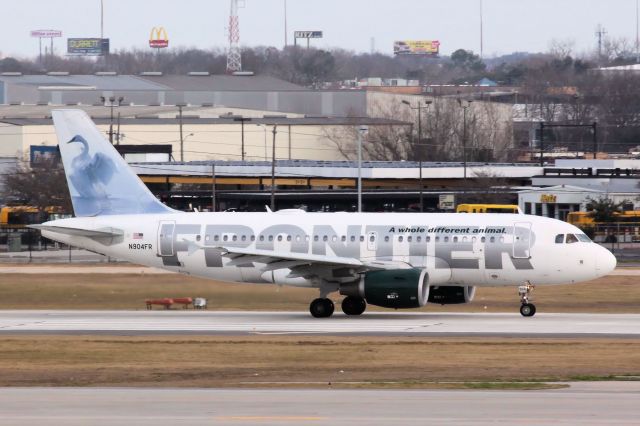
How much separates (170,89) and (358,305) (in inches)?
5069

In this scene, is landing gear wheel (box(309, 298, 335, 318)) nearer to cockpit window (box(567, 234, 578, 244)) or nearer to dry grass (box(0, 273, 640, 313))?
dry grass (box(0, 273, 640, 313))

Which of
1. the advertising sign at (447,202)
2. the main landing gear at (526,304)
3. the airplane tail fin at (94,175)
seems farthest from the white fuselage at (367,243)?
the advertising sign at (447,202)

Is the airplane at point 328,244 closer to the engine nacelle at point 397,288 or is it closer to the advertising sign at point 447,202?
the engine nacelle at point 397,288

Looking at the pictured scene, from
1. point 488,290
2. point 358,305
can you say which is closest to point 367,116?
point 488,290

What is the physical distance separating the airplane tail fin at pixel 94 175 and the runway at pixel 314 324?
3.81m

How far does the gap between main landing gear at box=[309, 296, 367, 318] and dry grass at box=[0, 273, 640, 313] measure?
12.9ft

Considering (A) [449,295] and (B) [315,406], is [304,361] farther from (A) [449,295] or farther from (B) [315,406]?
(A) [449,295]

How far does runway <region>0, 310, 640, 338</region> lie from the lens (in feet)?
135

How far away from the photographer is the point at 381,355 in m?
35.1

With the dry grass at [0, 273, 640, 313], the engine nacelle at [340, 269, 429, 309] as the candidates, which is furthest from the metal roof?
the engine nacelle at [340, 269, 429, 309]

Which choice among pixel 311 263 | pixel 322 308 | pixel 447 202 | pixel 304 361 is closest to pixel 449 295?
pixel 322 308

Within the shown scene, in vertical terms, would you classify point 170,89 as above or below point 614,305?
above

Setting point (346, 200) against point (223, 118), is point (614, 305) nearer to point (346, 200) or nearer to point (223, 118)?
point (346, 200)

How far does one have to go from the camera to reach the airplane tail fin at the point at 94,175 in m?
48.8
